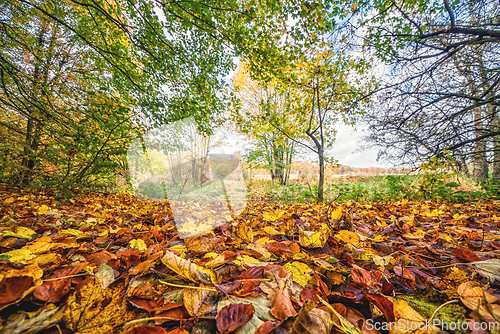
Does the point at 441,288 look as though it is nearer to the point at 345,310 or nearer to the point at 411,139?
the point at 345,310

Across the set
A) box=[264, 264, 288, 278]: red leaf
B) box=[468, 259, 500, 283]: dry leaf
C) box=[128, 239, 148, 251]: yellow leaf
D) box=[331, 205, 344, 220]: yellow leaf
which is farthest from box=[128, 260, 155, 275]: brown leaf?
box=[468, 259, 500, 283]: dry leaf

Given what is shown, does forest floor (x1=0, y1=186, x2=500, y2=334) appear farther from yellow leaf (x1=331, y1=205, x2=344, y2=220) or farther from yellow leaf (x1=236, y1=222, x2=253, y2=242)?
yellow leaf (x1=331, y1=205, x2=344, y2=220)

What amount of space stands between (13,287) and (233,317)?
49 cm

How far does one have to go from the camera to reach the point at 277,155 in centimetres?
962

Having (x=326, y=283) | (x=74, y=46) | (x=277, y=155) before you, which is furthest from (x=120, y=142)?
(x=277, y=155)

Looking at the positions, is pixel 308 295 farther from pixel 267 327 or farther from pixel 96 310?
pixel 96 310

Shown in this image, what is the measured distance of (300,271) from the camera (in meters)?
0.57

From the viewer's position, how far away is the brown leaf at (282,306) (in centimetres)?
40

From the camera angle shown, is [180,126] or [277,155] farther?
[277,155]

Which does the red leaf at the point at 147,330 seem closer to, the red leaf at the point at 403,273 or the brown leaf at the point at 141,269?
the brown leaf at the point at 141,269

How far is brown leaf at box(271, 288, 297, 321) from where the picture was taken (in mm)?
402

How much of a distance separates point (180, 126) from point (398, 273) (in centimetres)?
344

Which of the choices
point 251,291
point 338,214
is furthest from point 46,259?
point 338,214

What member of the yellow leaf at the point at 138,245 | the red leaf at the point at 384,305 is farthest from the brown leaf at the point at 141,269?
the red leaf at the point at 384,305
